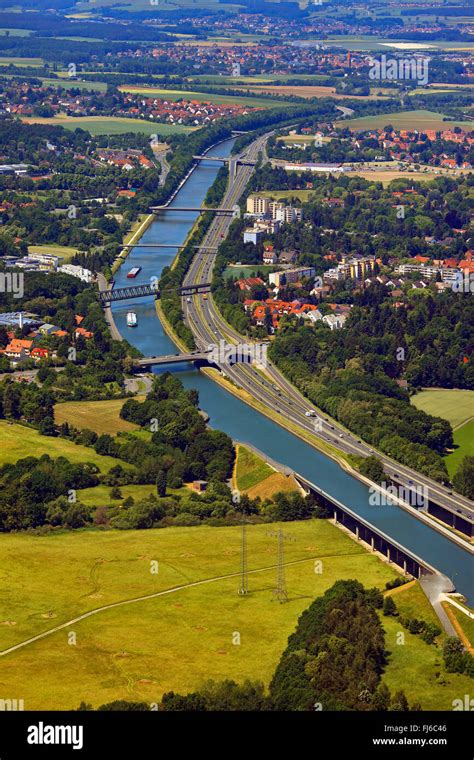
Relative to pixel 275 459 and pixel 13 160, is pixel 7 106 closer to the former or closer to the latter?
pixel 13 160

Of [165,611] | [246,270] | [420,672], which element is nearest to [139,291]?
[246,270]

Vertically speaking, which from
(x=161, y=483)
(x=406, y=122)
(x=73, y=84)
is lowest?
(x=161, y=483)

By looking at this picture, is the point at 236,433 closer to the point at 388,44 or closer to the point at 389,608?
the point at 389,608

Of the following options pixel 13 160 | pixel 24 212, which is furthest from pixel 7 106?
pixel 24 212

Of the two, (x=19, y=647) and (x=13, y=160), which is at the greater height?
(x=13, y=160)

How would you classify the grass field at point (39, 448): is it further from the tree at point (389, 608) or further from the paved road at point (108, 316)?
the paved road at point (108, 316)

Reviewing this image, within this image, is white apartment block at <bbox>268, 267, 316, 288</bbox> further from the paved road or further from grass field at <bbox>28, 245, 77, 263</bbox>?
grass field at <bbox>28, 245, 77, 263</bbox>

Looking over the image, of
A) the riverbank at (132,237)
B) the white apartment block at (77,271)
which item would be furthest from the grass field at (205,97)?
the white apartment block at (77,271)
